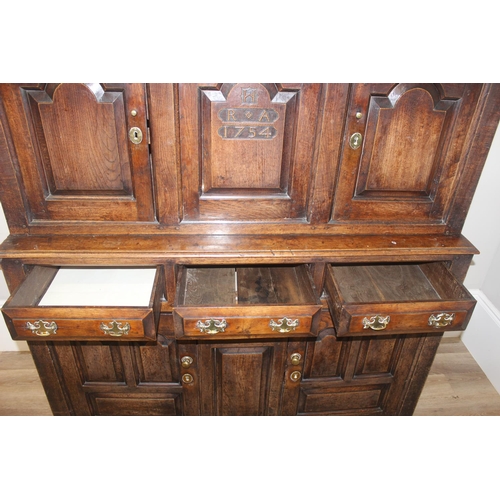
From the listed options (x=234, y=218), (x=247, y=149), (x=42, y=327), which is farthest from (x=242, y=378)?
(x=247, y=149)

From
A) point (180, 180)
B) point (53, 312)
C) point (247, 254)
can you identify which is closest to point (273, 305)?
point (247, 254)

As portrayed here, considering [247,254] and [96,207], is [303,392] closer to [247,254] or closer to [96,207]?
[247,254]

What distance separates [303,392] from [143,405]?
26.4 inches

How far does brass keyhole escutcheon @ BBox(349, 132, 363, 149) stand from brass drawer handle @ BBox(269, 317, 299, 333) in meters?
0.59

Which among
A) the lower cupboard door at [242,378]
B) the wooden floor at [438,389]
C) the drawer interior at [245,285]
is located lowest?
the wooden floor at [438,389]

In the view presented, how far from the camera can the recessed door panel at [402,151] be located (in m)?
1.32

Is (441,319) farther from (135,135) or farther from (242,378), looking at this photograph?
(135,135)

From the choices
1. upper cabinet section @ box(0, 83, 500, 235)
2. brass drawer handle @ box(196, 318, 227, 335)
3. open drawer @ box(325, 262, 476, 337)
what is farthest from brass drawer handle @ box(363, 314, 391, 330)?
brass drawer handle @ box(196, 318, 227, 335)

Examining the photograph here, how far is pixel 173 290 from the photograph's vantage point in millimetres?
1514

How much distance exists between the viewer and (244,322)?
133 cm

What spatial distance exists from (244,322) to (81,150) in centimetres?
75

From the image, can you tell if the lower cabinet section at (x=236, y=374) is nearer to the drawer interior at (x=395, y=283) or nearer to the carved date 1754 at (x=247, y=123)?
the drawer interior at (x=395, y=283)

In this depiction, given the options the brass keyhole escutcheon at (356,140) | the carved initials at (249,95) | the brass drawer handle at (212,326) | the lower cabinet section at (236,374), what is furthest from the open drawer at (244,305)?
the carved initials at (249,95)

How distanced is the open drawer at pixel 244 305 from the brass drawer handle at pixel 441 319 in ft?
1.23
